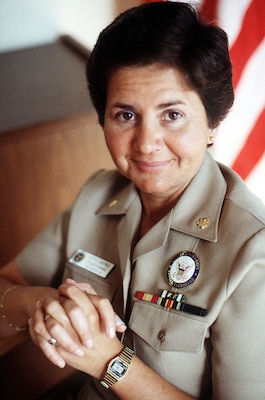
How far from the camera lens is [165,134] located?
1068 millimetres

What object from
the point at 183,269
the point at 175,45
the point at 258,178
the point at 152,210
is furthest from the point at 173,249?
the point at 175,45

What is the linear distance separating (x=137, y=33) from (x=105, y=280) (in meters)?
0.66

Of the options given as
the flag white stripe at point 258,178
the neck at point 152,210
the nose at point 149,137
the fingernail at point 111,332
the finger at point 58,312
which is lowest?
the fingernail at point 111,332

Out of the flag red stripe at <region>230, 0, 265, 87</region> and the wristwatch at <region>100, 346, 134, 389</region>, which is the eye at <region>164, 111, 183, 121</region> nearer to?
the flag red stripe at <region>230, 0, 265, 87</region>

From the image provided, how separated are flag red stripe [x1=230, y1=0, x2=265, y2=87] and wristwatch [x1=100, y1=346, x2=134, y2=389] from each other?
80cm

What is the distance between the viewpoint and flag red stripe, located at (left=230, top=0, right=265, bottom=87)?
125 centimetres

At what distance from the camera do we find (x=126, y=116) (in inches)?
43.7

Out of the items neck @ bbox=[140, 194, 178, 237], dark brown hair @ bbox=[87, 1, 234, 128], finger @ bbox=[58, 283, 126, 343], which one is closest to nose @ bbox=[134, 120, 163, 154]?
dark brown hair @ bbox=[87, 1, 234, 128]

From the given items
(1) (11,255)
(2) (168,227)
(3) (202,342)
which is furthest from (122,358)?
(1) (11,255)

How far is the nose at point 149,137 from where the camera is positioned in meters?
1.06

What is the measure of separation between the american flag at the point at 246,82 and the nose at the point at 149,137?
0.39 m

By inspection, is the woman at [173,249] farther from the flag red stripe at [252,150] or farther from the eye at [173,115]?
the flag red stripe at [252,150]

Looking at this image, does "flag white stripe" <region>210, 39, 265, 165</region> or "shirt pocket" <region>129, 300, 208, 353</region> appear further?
"flag white stripe" <region>210, 39, 265, 165</region>

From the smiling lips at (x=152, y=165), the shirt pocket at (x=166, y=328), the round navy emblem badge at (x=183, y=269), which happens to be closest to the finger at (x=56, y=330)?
the shirt pocket at (x=166, y=328)
